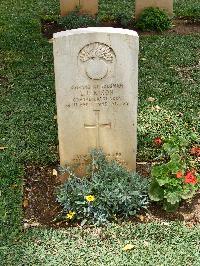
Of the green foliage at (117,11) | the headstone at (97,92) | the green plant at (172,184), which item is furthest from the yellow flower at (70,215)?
the green foliage at (117,11)

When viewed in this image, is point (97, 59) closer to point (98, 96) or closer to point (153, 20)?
point (98, 96)

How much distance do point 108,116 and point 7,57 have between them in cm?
363

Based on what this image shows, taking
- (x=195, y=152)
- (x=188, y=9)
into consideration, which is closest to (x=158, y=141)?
(x=195, y=152)

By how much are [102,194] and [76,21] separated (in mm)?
4487

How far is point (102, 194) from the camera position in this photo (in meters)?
4.93

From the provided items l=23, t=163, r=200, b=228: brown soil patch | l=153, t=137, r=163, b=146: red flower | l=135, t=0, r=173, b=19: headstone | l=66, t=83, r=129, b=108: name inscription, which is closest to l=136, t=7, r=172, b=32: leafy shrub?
l=135, t=0, r=173, b=19: headstone

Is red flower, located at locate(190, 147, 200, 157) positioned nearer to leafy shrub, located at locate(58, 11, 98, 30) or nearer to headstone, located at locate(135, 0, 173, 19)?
leafy shrub, located at locate(58, 11, 98, 30)

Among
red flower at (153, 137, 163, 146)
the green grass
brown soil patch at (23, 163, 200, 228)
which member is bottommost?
the green grass

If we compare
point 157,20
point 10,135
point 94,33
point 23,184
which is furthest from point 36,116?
point 157,20

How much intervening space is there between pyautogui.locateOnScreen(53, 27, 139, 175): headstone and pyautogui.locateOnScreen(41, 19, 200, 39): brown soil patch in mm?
4168

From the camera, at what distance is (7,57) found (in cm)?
828

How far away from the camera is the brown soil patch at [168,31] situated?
30.1 ft

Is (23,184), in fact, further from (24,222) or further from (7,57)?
(7,57)

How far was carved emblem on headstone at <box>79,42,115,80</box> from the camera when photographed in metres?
4.73
